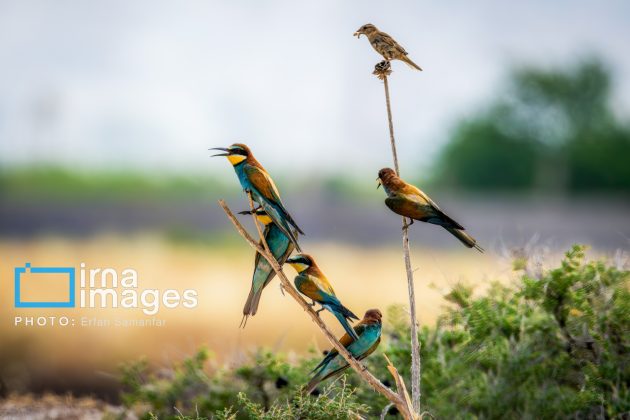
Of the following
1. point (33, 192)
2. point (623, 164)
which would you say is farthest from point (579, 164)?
point (33, 192)

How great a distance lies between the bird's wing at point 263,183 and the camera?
8.97ft

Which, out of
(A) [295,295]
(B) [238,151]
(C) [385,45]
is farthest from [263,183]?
(C) [385,45]

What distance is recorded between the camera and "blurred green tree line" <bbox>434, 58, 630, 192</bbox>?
27938 mm

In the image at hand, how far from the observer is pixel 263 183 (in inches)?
109

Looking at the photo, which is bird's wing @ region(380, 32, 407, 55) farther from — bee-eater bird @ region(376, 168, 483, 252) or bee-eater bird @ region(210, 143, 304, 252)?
bee-eater bird @ region(210, 143, 304, 252)

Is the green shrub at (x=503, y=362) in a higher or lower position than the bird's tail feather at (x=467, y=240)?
lower

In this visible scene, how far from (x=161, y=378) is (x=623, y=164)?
84.0 ft

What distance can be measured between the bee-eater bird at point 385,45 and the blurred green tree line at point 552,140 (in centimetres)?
2546

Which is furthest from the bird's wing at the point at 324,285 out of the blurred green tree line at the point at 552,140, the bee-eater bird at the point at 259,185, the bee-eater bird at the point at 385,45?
the blurred green tree line at the point at 552,140

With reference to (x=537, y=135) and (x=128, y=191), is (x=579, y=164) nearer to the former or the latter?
(x=537, y=135)

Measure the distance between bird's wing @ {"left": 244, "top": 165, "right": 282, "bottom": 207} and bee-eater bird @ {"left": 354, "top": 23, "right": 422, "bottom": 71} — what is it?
69 centimetres

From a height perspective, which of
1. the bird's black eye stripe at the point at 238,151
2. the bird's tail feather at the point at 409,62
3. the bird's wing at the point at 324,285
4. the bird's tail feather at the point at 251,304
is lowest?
the bird's tail feather at the point at 251,304

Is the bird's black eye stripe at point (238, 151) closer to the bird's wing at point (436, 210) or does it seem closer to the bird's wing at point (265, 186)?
the bird's wing at point (265, 186)

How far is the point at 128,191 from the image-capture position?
28.2 metres
